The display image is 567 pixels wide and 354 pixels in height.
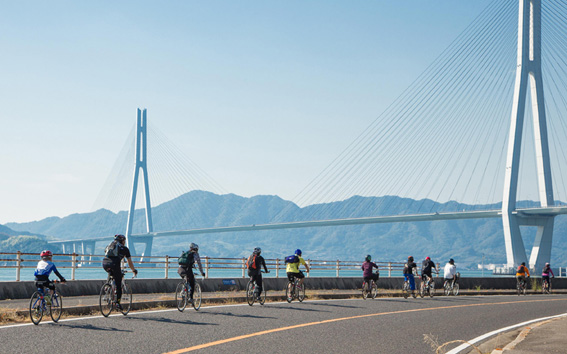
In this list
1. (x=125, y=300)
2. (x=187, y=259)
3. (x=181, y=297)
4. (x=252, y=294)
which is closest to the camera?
(x=125, y=300)

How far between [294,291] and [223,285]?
4.64m

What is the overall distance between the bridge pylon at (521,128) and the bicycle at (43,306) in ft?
152

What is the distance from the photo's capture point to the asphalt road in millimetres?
9148

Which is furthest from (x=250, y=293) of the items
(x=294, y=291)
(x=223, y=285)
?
(x=223, y=285)

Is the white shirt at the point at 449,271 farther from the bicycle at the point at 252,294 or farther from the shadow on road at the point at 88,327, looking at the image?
the shadow on road at the point at 88,327

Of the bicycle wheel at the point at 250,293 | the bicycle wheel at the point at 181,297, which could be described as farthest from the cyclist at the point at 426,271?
the bicycle wheel at the point at 181,297

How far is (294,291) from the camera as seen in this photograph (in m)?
18.7

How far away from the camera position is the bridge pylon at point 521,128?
52.8 metres

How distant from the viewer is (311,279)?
2644 centimetres

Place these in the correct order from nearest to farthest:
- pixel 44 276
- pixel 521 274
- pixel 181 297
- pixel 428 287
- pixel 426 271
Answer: pixel 44 276, pixel 181 297, pixel 426 271, pixel 428 287, pixel 521 274

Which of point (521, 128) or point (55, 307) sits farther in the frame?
point (521, 128)

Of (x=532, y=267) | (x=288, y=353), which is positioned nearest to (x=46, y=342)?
(x=288, y=353)

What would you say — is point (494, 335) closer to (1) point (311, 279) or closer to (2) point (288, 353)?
(2) point (288, 353)

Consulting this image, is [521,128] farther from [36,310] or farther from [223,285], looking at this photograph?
[36,310]
